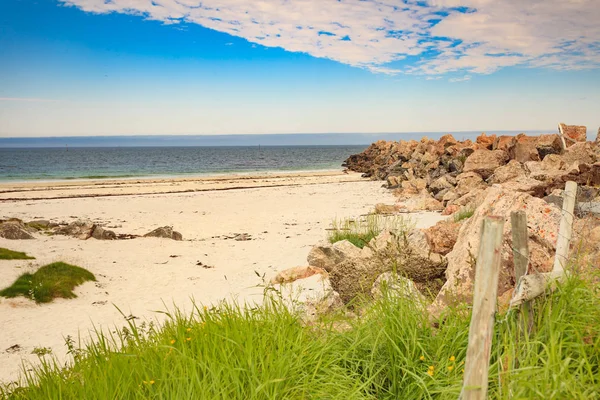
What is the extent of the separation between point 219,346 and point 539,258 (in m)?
4.43

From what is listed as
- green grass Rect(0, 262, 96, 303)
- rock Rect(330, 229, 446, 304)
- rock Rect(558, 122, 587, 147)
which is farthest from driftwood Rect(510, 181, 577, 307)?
rock Rect(558, 122, 587, 147)

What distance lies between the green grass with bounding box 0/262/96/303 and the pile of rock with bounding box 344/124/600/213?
10.6 m

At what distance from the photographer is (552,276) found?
3.54m

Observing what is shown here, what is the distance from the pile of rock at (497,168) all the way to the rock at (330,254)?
404 centimetres

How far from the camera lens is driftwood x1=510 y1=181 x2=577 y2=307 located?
9.73 ft

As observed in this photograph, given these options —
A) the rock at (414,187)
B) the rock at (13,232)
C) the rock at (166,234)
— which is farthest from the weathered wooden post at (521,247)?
the rock at (414,187)

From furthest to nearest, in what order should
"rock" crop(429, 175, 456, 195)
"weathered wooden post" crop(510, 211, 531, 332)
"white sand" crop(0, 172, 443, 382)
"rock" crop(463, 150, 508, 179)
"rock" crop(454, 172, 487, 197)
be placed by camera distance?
"rock" crop(429, 175, 456, 195), "rock" crop(463, 150, 508, 179), "rock" crop(454, 172, 487, 197), "white sand" crop(0, 172, 443, 382), "weathered wooden post" crop(510, 211, 531, 332)

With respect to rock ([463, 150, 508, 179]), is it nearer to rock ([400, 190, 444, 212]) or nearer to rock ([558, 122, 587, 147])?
rock ([558, 122, 587, 147])

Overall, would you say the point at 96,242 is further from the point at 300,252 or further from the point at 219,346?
the point at 219,346

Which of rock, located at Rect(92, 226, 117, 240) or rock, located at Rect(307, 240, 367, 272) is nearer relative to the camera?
rock, located at Rect(307, 240, 367, 272)

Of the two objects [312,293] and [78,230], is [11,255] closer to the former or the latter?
[78,230]

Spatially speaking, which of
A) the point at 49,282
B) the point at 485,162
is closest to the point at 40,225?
the point at 49,282

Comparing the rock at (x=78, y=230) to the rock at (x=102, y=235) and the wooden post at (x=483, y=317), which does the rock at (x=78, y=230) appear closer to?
the rock at (x=102, y=235)

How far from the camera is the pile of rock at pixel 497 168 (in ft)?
41.7
